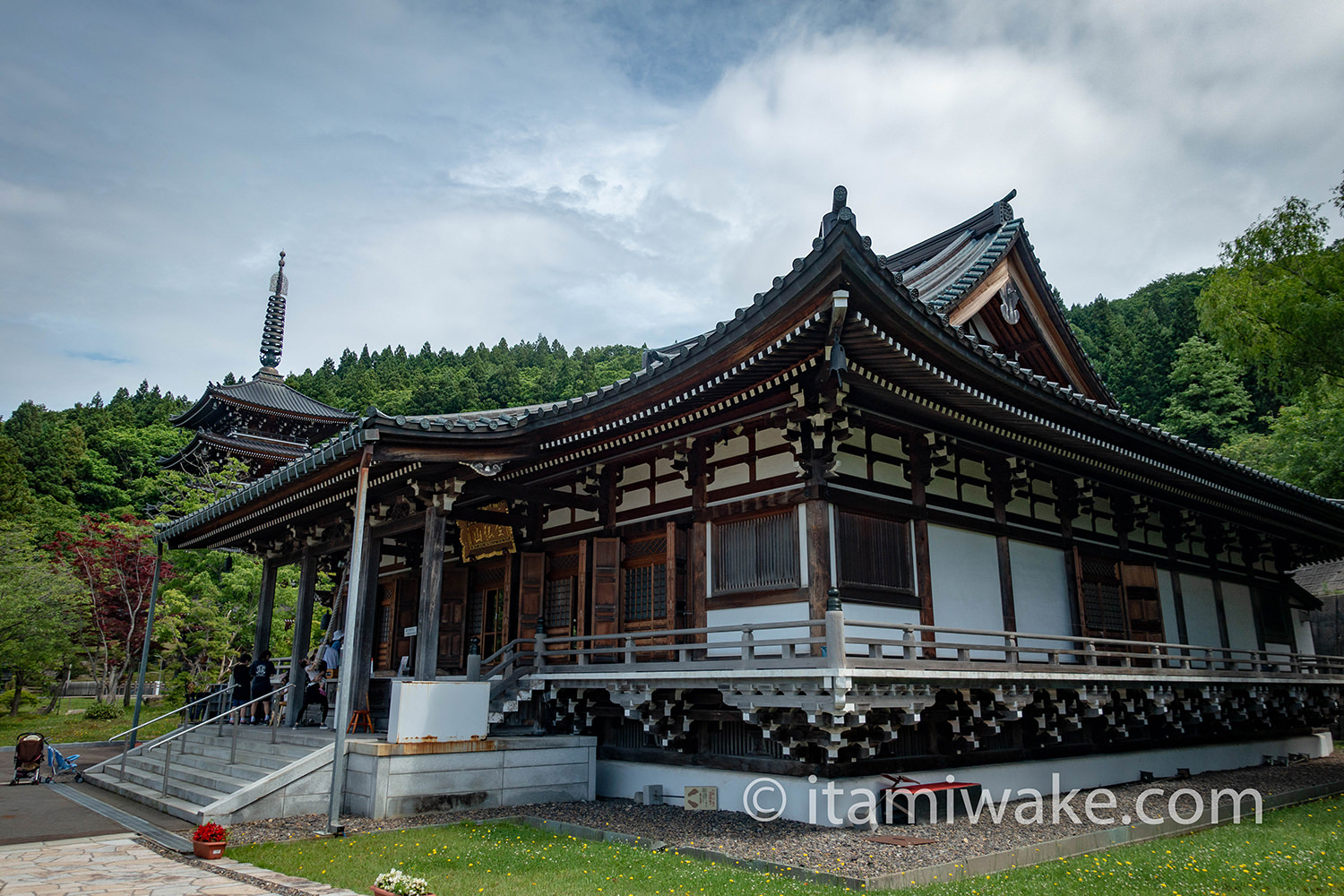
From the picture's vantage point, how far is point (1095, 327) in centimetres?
6206

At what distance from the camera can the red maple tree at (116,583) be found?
32.7 m

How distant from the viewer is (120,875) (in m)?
8.54

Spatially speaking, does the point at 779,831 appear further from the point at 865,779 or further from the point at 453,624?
the point at 453,624

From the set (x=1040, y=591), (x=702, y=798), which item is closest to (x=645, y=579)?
(x=702, y=798)

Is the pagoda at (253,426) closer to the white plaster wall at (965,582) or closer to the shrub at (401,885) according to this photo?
the white plaster wall at (965,582)

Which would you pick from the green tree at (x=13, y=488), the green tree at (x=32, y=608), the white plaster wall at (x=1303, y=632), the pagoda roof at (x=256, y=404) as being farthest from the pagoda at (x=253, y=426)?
the white plaster wall at (x=1303, y=632)

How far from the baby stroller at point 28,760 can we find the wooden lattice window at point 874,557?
14568 millimetres

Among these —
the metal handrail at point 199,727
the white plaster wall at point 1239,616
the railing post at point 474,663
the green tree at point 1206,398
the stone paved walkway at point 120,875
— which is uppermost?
the green tree at point 1206,398

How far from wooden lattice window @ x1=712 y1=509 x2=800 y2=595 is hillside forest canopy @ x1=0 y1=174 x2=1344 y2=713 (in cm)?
1207

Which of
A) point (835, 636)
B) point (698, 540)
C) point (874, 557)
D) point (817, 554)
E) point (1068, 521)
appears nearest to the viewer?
point (835, 636)

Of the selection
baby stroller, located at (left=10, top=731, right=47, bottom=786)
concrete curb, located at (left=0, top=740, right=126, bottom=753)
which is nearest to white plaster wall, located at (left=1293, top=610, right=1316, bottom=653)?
baby stroller, located at (left=10, top=731, right=47, bottom=786)

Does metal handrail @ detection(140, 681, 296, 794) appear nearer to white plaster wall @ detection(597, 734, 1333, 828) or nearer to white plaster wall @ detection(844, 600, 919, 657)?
white plaster wall @ detection(597, 734, 1333, 828)

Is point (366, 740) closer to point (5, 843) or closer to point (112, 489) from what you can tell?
point (5, 843)

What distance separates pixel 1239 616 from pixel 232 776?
2220 cm
